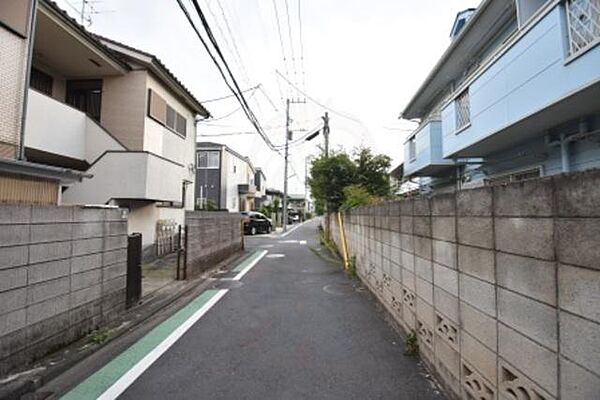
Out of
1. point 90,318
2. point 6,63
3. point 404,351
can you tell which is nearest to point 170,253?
point 6,63

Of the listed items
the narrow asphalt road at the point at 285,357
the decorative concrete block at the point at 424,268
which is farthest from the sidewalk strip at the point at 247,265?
the decorative concrete block at the point at 424,268

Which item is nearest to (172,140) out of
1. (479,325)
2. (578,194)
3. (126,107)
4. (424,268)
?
(126,107)

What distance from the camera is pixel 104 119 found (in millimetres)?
11094

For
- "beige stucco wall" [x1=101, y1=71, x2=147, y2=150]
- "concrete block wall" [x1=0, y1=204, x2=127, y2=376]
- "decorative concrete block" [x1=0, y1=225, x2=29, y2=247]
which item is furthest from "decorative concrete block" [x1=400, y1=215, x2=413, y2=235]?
"beige stucco wall" [x1=101, y1=71, x2=147, y2=150]

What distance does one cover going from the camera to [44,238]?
3.71 meters

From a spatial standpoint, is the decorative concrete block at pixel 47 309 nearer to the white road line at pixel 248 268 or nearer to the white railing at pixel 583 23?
the white road line at pixel 248 268

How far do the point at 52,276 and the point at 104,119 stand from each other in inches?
340

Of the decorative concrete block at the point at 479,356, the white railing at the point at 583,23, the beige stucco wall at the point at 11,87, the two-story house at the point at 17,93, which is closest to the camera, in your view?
the decorative concrete block at the point at 479,356

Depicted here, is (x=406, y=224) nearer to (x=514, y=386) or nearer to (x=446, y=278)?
(x=446, y=278)

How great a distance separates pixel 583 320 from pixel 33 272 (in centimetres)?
427

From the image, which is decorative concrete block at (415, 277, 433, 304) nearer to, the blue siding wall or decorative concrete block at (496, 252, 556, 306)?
decorative concrete block at (496, 252, 556, 306)

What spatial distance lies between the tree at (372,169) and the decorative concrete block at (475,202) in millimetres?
11264

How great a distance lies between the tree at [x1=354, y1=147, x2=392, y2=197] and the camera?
46.8 ft

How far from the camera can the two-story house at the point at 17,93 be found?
6.01 metres
